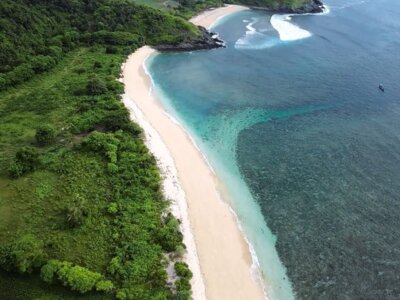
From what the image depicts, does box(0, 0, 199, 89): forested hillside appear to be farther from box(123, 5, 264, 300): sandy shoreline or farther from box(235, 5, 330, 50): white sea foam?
box(123, 5, 264, 300): sandy shoreline

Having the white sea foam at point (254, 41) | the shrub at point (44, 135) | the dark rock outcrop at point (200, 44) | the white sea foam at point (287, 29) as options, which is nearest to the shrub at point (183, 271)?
the shrub at point (44, 135)

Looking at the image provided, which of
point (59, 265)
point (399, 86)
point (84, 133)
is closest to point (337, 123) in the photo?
point (399, 86)

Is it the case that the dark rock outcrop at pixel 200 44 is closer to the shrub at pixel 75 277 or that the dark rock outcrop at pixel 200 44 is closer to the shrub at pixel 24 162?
the shrub at pixel 24 162

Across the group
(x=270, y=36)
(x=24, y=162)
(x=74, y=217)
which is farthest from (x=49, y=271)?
(x=270, y=36)

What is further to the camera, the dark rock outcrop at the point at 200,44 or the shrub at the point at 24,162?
the dark rock outcrop at the point at 200,44

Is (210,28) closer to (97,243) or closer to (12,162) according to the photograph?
(12,162)
